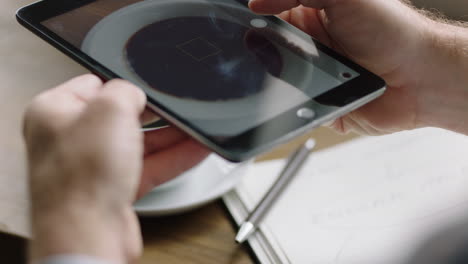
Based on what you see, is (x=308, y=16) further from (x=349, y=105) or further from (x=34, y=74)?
(x=34, y=74)

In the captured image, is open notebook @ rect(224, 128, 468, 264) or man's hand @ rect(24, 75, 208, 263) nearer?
man's hand @ rect(24, 75, 208, 263)

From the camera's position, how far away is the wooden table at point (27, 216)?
0.51 metres

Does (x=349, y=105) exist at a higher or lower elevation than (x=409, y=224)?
higher

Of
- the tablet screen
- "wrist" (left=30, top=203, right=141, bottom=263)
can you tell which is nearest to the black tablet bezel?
the tablet screen

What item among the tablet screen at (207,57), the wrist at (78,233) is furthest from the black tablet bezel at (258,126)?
the wrist at (78,233)

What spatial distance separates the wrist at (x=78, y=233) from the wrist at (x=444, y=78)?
→ 432 millimetres

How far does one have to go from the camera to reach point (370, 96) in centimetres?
47

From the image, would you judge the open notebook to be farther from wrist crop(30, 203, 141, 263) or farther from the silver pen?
wrist crop(30, 203, 141, 263)

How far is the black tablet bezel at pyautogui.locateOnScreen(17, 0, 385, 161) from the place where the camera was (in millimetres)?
396

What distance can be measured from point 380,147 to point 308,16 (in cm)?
17

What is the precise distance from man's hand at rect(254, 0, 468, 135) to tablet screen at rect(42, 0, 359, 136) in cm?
5

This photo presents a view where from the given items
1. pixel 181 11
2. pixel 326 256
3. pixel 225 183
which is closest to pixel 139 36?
pixel 181 11

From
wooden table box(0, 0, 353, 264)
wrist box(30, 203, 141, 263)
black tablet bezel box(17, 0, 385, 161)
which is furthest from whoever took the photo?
wooden table box(0, 0, 353, 264)

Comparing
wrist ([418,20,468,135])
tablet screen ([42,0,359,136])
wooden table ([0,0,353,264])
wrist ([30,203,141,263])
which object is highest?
wrist ([30,203,141,263])
